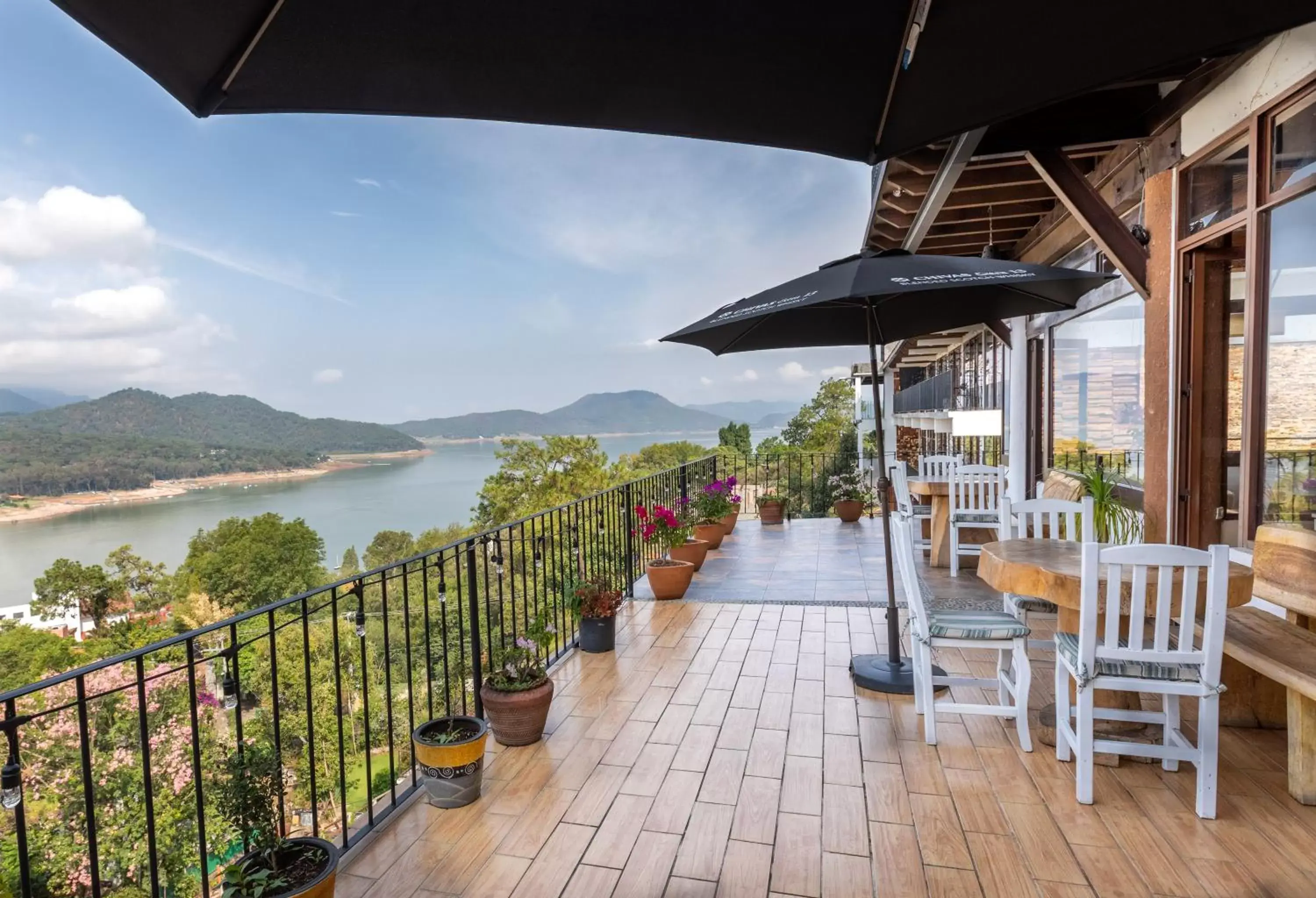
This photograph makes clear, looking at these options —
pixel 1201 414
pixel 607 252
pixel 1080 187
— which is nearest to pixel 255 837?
pixel 1201 414

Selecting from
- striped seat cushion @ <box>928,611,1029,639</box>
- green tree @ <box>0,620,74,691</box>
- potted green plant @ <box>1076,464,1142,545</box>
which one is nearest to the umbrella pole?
striped seat cushion @ <box>928,611,1029,639</box>

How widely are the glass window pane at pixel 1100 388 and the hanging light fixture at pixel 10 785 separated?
508cm

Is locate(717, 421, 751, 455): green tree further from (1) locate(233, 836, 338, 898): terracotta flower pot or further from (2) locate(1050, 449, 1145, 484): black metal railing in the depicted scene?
(1) locate(233, 836, 338, 898): terracotta flower pot

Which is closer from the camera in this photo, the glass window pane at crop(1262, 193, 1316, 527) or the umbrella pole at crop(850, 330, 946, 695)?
the glass window pane at crop(1262, 193, 1316, 527)

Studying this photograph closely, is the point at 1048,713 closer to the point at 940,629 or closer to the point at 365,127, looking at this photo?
the point at 940,629

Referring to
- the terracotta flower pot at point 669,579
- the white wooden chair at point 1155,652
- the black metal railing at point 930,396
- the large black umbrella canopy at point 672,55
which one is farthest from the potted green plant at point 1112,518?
the black metal railing at point 930,396

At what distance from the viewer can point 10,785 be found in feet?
4.53

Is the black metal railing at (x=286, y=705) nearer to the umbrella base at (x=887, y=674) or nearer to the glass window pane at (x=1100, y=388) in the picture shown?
the umbrella base at (x=887, y=674)

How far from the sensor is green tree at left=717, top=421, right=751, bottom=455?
38688 millimetres

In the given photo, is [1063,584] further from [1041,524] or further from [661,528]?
[661,528]

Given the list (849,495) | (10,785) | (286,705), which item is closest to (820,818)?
(10,785)

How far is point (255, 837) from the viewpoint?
183cm

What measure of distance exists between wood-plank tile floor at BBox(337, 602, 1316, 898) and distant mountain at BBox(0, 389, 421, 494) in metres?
44.6

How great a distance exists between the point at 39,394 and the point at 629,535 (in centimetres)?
6919
